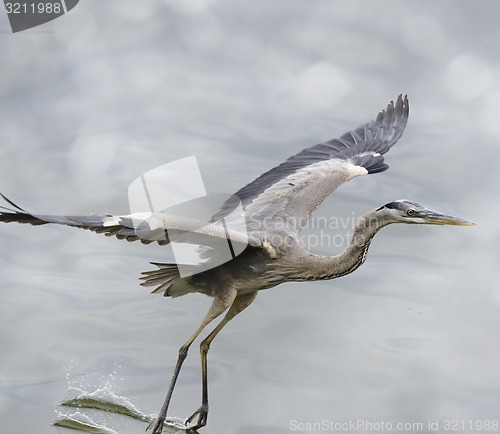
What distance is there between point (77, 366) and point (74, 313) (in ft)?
3.42

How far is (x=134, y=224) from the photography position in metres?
7.91

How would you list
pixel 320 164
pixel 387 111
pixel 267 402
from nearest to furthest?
pixel 267 402 → pixel 320 164 → pixel 387 111

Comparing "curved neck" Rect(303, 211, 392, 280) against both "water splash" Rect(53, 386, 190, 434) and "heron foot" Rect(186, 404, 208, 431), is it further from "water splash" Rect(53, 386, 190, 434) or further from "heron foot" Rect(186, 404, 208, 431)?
"water splash" Rect(53, 386, 190, 434)

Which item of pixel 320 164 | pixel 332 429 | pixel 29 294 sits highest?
pixel 320 164

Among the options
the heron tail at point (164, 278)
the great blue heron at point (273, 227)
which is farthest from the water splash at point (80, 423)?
the heron tail at point (164, 278)

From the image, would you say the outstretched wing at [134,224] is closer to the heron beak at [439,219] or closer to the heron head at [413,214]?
the heron head at [413,214]

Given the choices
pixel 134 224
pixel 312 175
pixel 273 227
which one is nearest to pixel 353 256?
pixel 273 227

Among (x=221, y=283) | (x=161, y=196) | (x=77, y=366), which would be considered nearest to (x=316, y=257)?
(x=221, y=283)

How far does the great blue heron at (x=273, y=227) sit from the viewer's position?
801 cm

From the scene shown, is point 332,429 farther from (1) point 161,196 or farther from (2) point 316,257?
(1) point 161,196

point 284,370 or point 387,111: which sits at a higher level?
point 387,111

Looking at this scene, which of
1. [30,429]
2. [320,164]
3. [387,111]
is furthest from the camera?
[387,111]

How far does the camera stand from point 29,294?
11570 mm

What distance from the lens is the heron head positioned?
8.75 metres
